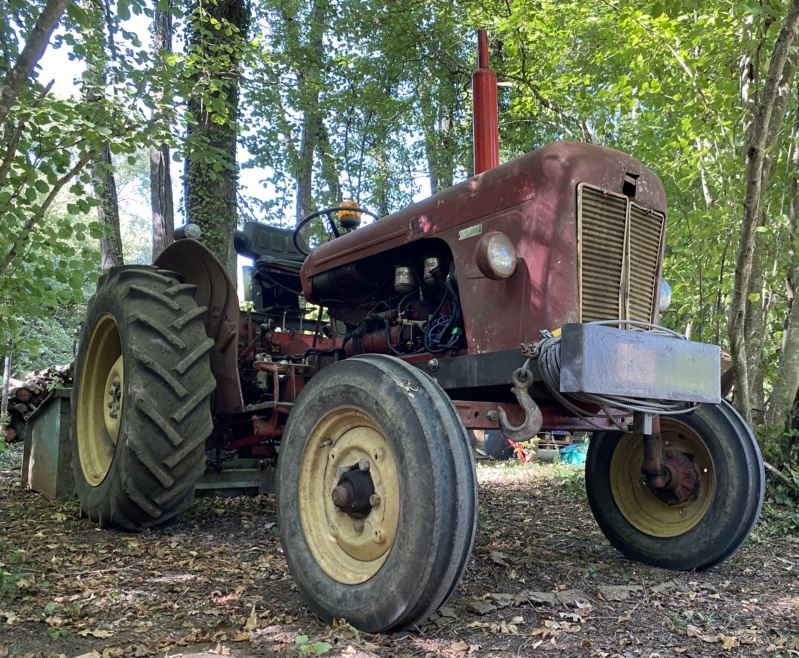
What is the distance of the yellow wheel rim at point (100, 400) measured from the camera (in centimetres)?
418

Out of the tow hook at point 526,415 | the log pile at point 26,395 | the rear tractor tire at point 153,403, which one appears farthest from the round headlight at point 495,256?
the log pile at point 26,395

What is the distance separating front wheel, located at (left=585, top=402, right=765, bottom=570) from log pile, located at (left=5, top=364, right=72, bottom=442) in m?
7.15

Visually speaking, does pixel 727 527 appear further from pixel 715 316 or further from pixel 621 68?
pixel 621 68

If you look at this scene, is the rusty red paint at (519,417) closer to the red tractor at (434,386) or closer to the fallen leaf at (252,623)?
the red tractor at (434,386)

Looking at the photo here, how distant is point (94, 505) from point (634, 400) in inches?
119

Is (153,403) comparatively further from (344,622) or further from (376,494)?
(344,622)

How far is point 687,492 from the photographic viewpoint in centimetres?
331

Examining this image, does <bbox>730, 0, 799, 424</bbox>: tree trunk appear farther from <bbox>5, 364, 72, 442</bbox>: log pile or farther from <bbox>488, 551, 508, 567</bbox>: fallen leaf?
<bbox>5, 364, 72, 442</bbox>: log pile

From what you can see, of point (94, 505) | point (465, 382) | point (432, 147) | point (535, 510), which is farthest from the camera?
point (432, 147)

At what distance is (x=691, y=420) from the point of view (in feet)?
10.7

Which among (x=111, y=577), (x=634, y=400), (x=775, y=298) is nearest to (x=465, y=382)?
(x=634, y=400)

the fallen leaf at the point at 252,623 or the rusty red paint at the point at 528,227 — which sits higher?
the rusty red paint at the point at 528,227

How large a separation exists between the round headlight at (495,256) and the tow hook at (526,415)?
44 cm

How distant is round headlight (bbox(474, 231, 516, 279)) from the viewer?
8.83ft
